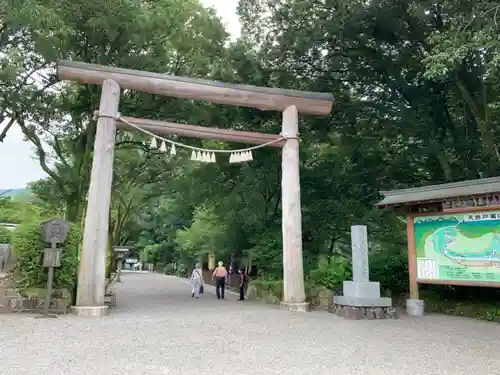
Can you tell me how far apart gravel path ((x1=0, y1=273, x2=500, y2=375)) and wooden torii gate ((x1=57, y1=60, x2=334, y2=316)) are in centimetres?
95

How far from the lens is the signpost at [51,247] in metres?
8.11

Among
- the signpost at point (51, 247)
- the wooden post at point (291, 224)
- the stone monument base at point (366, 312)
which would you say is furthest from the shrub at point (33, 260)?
the stone monument base at point (366, 312)

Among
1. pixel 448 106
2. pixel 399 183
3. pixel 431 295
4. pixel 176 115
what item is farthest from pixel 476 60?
pixel 176 115

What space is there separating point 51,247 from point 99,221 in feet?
3.57

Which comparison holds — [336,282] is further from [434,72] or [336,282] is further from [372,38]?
[372,38]

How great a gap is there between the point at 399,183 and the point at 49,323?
1165 centimetres

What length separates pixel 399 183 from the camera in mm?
14414

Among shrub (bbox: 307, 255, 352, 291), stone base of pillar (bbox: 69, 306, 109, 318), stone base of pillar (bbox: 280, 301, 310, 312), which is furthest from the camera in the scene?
shrub (bbox: 307, 255, 352, 291)

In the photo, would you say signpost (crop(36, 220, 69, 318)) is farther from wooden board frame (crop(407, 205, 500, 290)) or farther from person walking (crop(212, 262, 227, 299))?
wooden board frame (crop(407, 205, 500, 290))

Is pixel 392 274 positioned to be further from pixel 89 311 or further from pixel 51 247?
pixel 51 247

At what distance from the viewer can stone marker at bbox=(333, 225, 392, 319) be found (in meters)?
8.86

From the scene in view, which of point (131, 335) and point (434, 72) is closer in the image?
point (131, 335)

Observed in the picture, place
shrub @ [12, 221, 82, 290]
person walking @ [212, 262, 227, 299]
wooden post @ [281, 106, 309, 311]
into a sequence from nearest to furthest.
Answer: shrub @ [12, 221, 82, 290], wooden post @ [281, 106, 309, 311], person walking @ [212, 262, 227, 299]

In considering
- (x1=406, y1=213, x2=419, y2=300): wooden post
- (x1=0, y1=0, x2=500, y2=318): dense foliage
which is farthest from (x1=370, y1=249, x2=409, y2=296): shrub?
(x1=406, y1=213, x2=419, y2=300): wooden post
